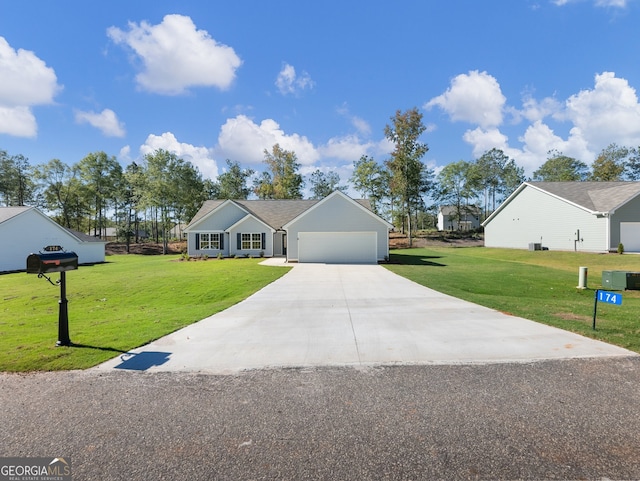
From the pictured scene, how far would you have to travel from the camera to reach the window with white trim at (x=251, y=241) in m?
26.8

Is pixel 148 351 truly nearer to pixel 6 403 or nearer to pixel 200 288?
pixel 6 403

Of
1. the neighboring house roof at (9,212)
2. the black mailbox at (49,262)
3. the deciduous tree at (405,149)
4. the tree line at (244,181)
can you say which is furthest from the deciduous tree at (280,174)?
the black mailbox at (49,262)

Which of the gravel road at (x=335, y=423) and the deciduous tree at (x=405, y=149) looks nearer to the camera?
the gravel road at (x=335, y=423)

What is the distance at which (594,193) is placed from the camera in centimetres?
2694

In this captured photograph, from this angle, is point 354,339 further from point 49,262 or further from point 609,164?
point 609,164

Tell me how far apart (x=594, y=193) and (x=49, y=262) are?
118ft

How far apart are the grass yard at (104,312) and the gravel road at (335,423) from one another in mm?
849

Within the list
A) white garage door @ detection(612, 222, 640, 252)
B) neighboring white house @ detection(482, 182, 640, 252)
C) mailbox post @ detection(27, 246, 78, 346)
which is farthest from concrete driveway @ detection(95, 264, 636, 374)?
white garage door @ detection(612, 222, 640, 252)

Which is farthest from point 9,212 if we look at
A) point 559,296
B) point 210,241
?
point 559,296

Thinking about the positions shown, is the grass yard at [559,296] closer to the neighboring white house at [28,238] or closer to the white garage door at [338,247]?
the white garage door at [338,247]

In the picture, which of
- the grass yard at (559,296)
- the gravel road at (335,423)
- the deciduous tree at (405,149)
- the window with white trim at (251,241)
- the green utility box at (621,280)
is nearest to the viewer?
the gravel road at (335,423)

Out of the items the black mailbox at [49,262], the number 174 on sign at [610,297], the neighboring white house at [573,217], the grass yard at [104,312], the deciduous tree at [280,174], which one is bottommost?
the grass yard at [104,312]

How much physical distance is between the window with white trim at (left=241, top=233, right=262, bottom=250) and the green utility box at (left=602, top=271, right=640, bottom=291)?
902 inches

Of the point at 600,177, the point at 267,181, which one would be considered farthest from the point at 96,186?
the point at 600,177
